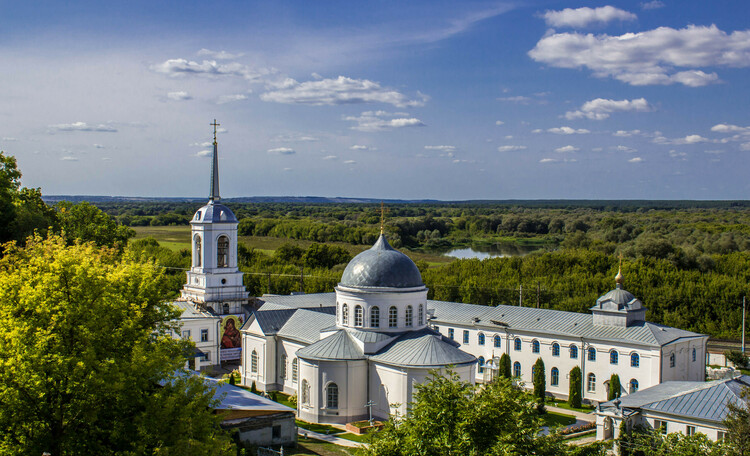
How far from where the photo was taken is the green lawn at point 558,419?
2856 centimetres

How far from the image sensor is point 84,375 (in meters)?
14.8

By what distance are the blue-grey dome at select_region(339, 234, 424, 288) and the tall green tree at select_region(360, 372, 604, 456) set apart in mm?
13989

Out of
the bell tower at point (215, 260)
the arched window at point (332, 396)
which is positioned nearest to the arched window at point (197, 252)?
the bell tower at point (215, 260)

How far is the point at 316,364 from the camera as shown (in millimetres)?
27734

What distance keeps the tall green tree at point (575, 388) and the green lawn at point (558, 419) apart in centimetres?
156

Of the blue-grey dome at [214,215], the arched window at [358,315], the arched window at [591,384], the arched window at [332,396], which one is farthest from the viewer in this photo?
the blue-grey dome at [214,215]

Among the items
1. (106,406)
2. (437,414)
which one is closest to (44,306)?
(106,406)

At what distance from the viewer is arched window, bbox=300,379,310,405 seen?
28.2 m

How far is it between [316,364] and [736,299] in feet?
115

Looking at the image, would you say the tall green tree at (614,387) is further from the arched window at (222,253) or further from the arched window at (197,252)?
the arched window at (197,252)

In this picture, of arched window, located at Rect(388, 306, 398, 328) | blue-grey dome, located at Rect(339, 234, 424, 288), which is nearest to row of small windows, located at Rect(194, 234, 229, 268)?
blue-grey dome, located at Rect(339, 234, 424, 288)

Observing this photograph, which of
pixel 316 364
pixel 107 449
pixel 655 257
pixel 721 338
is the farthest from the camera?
pixel 655 257

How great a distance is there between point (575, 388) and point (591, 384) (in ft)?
4.02

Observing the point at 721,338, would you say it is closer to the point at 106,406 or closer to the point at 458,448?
the point at 458,448
